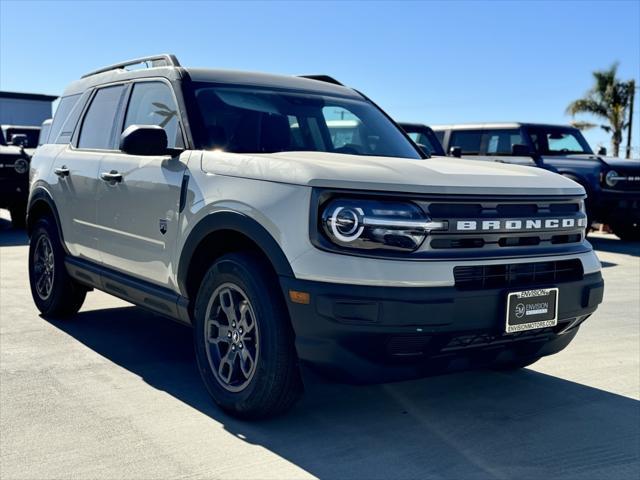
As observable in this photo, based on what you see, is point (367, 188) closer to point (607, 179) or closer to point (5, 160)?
point (607, 179)

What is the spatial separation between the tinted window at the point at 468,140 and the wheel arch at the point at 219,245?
1000 centimetres

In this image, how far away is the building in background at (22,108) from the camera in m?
40.2

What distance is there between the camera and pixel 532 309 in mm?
3586

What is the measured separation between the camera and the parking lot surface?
3307mm

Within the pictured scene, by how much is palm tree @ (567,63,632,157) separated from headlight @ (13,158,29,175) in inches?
1321

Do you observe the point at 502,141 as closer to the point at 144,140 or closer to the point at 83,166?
the point at 83,166

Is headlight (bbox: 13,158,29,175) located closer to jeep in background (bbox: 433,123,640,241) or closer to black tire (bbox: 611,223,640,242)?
jeep in background (bbox: 433,123,640,241)

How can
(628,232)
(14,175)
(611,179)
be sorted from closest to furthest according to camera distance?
(611,179)
(14,175)
(628,232)

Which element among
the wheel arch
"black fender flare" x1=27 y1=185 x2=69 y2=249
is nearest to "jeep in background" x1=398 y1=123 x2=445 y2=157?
"black fender flare" x1=27 y1=185 x2=69 y2=249

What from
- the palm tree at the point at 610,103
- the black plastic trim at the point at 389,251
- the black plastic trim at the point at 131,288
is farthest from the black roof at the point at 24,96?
the black plastic trim at the point at 389,251

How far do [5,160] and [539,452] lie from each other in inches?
466

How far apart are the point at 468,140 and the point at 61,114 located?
8756 millimetres

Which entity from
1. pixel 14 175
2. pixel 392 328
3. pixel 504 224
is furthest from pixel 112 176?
pixel 14 175

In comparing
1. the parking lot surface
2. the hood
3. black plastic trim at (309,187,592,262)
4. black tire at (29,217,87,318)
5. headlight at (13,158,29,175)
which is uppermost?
the hood
